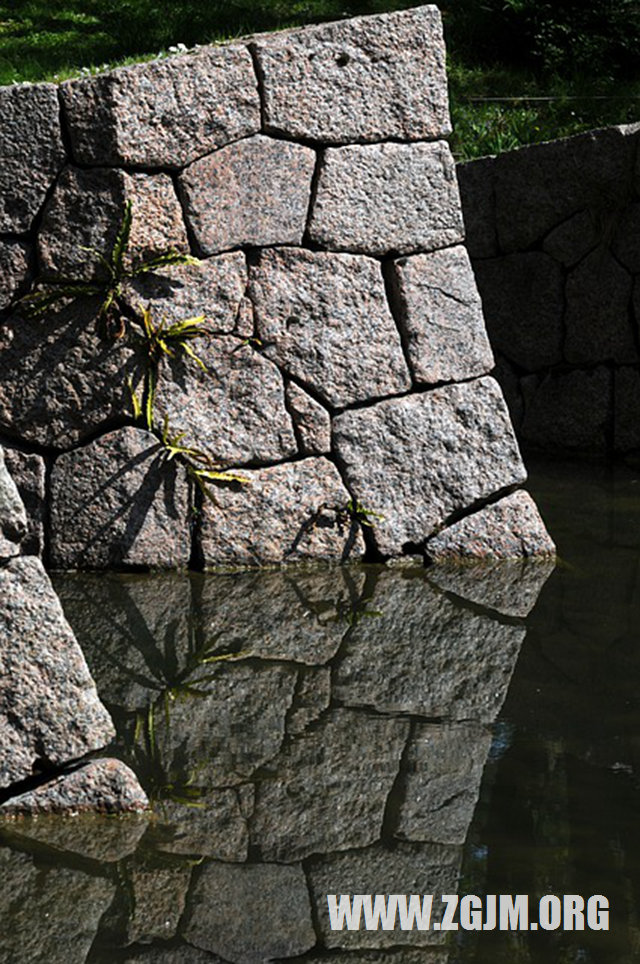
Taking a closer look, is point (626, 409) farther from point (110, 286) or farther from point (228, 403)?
point (110, 286)

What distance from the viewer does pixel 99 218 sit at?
4664 millimetres

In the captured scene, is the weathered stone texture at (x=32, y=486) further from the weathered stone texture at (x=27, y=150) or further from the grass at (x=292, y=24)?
the grass at (x=292, y=24)

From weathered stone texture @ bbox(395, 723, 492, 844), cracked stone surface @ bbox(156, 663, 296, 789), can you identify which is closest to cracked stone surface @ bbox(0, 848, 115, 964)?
cracked stone surface @ bbox(156, 663, 296, 789)

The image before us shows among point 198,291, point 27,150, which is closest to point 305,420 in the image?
point 198,291

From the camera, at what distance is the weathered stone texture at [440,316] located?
5000 millimetres

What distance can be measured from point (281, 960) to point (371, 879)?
32cm

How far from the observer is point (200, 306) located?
4820mm

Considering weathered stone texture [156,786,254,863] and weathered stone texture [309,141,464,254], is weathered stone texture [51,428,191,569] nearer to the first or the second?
weathered stone texture [309,141,464,254]

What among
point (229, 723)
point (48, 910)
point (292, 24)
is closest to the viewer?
point (48, 910)

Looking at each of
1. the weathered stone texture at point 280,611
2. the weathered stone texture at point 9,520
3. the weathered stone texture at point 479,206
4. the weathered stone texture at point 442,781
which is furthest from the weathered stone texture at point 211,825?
the weathered stone texture at point 479,206

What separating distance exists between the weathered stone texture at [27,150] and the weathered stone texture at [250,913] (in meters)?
2.68

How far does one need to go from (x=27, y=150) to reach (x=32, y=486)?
110 centimetres

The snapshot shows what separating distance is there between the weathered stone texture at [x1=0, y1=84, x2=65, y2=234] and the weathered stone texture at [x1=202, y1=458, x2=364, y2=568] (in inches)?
44.0

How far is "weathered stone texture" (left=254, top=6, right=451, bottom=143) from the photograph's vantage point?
4777mm
